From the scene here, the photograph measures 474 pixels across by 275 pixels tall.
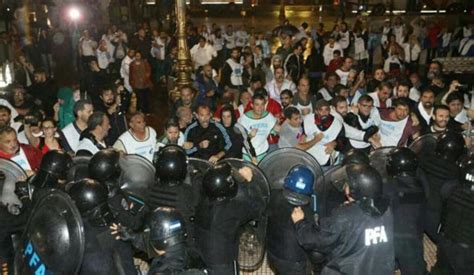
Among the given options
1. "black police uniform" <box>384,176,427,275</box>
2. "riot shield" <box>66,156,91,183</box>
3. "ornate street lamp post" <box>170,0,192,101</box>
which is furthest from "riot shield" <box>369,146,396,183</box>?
"ornate street lamp post" <box>170,0,192,101</box>

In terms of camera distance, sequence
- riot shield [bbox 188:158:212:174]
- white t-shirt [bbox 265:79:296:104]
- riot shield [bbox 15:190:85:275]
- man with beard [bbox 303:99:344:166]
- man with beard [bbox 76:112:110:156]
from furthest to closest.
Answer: white t-shirt [bbox 265:79:296:104], man with beard [bbox 303:99:344:166], man with beard [bbox 76:112:110:156], riot shield [bbox 188:158:212:174], riot shield [bbox 15:190:85:275]

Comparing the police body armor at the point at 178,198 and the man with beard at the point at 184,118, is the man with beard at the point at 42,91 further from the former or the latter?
the police body armor at the point at 178,198

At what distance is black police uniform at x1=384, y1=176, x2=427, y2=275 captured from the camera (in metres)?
5.15

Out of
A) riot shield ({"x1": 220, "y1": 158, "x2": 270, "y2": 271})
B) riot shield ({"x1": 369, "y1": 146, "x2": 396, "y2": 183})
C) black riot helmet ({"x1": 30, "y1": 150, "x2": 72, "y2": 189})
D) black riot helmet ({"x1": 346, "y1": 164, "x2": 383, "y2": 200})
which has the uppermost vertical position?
black riot helmet ({"x1": 346, "y1": 164, "x2": 383, "y2": 200})

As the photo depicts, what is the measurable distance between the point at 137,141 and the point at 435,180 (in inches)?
143

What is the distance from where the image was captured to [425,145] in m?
6.64

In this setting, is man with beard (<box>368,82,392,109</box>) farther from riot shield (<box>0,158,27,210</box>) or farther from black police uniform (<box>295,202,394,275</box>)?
riot shield (<box>0,158,27,210</box>)

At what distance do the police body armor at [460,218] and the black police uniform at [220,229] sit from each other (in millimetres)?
1811

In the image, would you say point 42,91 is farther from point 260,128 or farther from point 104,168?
point 104,168

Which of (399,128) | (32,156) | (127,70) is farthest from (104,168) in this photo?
(127,70)

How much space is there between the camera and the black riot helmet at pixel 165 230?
3831mm

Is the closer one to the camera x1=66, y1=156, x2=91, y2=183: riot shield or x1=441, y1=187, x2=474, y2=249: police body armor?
x1=441, y1=187, x2=474, y2=249: police body armor

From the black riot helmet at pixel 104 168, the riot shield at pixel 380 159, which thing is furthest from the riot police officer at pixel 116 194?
the riot shield at pixel 380 159

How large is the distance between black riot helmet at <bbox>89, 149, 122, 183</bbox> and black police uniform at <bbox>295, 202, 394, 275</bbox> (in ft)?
6.79
